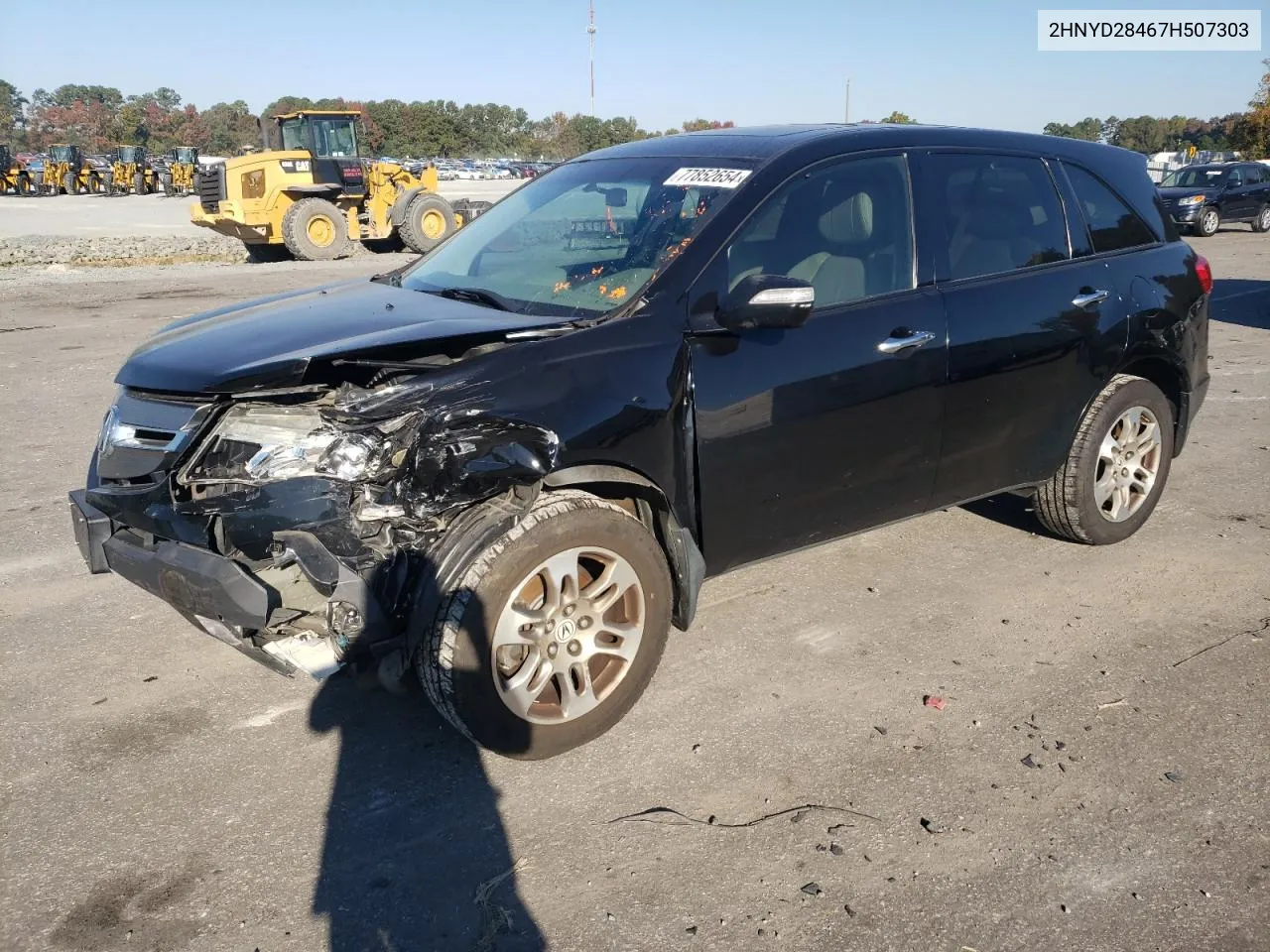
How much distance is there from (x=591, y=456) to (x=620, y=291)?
2.11ft

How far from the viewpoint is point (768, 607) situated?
445 centimetres

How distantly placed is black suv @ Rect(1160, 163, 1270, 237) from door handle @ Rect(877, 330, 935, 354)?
2538 centimetres

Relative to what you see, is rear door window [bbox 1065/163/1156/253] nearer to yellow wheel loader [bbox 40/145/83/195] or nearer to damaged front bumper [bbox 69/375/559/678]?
damaged front bumper [bbox 69/375/559/678]

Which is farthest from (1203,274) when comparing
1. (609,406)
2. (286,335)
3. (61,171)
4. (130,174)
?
(61,171)

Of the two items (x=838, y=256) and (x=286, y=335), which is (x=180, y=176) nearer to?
(x=286, y=335)

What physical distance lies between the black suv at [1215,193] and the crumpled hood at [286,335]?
26.5 metres

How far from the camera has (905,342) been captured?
3.91m

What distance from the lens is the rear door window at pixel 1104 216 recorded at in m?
4.76

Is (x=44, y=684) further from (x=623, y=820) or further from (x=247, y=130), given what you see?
(x=247, y=130)

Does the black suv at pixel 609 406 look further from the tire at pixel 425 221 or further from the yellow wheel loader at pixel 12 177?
the yellow wheel loader at pixel 12 177

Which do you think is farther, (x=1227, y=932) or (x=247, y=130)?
(x=247, y=130)

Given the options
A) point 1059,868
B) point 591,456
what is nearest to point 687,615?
point 591,456

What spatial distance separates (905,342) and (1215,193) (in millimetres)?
26595

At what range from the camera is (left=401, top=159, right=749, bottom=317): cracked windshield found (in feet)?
11.9
